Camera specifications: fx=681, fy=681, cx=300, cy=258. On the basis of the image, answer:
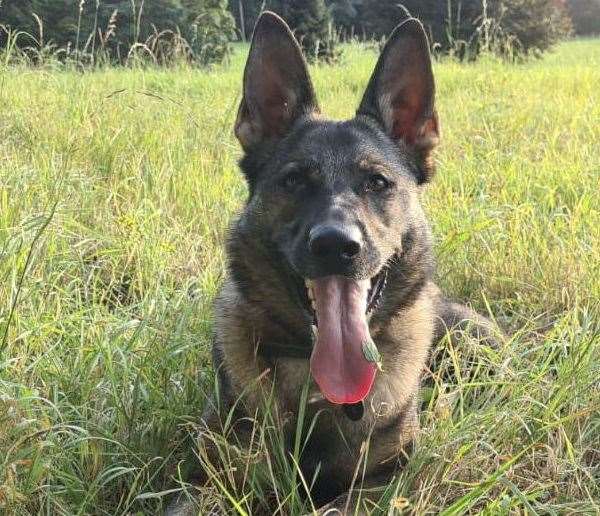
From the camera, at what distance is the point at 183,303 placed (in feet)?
8.56

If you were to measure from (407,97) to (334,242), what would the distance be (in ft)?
2.76

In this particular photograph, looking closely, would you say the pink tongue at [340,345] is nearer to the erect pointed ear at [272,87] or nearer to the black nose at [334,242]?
the black nose at [334,242]

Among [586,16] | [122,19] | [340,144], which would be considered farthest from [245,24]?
[586,16]

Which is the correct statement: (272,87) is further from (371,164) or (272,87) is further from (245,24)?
(245,24)

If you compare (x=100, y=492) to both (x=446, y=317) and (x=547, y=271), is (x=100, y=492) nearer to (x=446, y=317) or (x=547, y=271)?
(x=446, y=317)

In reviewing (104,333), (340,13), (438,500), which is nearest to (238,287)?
(104,333)

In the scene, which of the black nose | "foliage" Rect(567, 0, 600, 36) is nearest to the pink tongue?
the black nose

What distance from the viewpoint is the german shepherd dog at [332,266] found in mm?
1855

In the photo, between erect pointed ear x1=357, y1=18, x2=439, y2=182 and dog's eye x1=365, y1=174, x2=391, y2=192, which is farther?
erect pointed ear x1=357, y1=18, x2=439, y2=182

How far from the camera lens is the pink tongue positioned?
1.81 meters

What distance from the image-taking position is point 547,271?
9.48ft

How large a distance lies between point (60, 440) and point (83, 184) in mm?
1766

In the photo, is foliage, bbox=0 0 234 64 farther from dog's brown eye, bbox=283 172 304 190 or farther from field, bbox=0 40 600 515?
dog's brown eye, bbox=283 172 304 190

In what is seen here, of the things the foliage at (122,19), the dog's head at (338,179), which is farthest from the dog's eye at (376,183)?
the foliage at (122,19)
